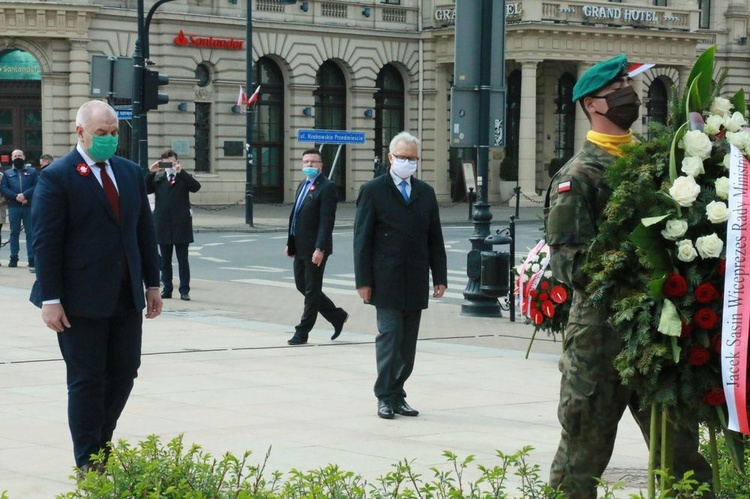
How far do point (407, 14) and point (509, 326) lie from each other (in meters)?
38.1

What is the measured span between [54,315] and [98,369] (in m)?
0.38

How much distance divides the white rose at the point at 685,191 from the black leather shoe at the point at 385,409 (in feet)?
15.3

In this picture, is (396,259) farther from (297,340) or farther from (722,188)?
(722,188)

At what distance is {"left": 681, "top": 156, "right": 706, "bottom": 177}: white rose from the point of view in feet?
17.5

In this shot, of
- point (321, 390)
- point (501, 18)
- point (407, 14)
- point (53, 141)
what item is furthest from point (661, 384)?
point (407, 14)

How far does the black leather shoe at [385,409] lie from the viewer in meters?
9.66

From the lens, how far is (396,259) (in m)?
10.1

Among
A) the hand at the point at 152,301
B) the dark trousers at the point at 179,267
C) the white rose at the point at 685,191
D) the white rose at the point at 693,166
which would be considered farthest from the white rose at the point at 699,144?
the dark trousers at the point at 179,267

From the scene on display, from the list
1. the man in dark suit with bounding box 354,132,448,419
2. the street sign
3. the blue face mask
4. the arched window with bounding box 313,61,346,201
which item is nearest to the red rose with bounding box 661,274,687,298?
the man in dark suit with bounding box 354,132,448,419

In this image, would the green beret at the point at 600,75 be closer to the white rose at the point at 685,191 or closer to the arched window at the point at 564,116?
the white rose at the point at 685,191

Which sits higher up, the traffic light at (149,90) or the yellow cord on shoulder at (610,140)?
the traffic light at (149,90)

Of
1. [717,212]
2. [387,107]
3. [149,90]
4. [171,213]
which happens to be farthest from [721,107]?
[387,107]

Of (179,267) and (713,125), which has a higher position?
(713,125)

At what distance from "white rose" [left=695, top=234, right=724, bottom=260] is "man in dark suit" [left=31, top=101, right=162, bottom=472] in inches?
133
